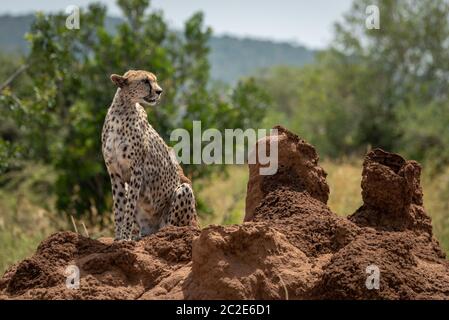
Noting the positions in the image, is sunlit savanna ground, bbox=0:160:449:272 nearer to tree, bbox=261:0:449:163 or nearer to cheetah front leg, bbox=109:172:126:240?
cheetah front leg, bbox=109:172:126:240

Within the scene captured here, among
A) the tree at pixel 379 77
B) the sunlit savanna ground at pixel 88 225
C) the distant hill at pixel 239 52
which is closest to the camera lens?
the sunlit savanna ground at pixel 88 225

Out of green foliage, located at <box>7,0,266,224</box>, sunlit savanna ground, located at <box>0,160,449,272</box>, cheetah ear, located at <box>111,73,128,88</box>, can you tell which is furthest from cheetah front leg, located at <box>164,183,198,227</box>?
green foliage, located at <box>7,0,266,224</box>

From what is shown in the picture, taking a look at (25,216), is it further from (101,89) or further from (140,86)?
(140,86)

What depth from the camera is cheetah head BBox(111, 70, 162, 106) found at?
19.2 feet

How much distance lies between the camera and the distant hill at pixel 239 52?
381 ft

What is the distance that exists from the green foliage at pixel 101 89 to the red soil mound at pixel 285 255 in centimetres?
543

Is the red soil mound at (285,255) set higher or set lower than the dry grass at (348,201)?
higher

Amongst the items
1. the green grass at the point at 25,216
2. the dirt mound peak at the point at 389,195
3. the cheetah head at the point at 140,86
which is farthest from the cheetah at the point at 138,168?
the green grass at the point at 25,216

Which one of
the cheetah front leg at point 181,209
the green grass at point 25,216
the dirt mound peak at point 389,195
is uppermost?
the dirt mound peak at point 389,195

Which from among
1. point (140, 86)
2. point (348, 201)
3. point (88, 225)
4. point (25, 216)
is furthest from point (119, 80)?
point (25, 216)

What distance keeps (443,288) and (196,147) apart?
22.7 ft

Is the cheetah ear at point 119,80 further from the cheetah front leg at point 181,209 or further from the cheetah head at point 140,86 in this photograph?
the cheetah front leg at point 181,209

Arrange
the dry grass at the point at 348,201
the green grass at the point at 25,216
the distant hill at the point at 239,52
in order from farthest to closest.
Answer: the distant hill at the point at 239,52 < the dry grass at the point at 348,201 < the green grass at the point at 25,216
